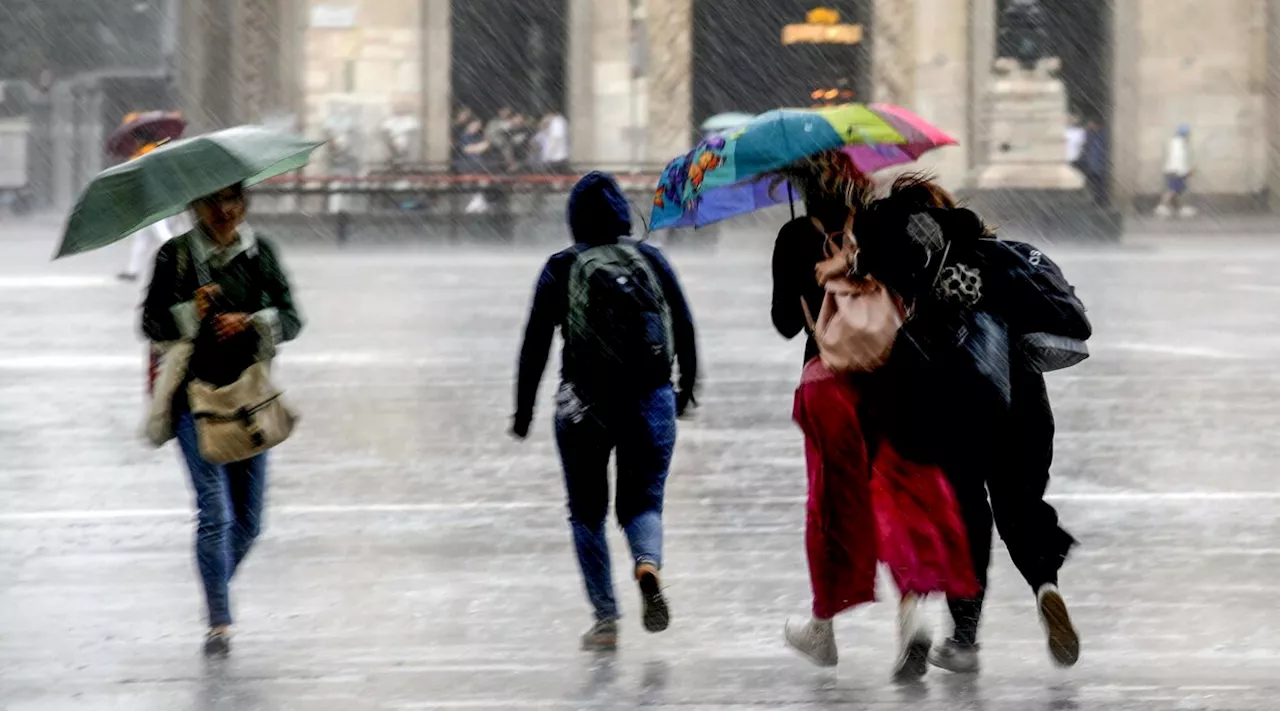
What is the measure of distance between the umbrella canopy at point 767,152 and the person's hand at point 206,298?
49.7 inches

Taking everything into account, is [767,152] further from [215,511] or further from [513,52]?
[513,52]

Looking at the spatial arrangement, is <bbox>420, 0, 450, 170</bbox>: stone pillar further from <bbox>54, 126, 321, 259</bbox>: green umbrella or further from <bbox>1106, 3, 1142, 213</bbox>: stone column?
<bbox>54, 126, 321, 259</bbox>: green umbrella

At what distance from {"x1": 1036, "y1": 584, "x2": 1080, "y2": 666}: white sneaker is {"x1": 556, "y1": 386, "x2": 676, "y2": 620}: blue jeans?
45.2 inches

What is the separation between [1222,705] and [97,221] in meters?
3.30

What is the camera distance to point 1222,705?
20.9 feet

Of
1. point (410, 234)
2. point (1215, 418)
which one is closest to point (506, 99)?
point (410, 234)

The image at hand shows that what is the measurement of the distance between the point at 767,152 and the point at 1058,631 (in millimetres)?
1517

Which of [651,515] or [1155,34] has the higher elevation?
[1155,34]

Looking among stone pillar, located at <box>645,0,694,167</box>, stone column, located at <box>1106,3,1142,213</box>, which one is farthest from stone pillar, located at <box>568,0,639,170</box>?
stone column, located at <box>1106,3,1142,213</box>

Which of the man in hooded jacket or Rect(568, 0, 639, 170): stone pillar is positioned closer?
the man in hooded jacket

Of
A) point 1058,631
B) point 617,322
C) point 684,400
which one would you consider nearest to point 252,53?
point 684,400

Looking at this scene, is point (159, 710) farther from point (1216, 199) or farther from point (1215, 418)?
point (1216, 199)

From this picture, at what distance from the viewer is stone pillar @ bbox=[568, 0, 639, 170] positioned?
1576 inches

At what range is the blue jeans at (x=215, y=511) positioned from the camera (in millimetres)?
7082
